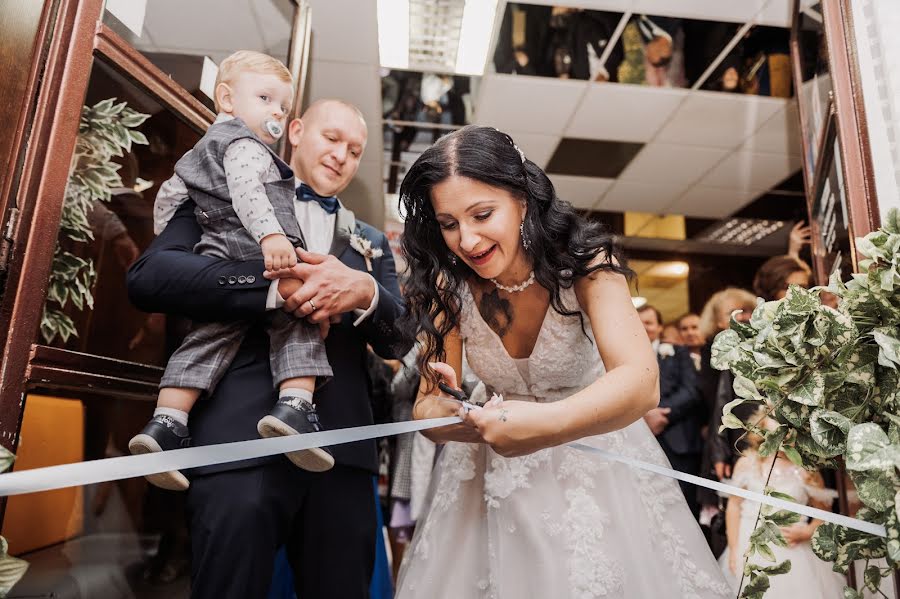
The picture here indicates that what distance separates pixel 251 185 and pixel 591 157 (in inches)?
179

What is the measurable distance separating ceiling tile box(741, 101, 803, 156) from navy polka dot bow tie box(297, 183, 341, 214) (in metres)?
4.21

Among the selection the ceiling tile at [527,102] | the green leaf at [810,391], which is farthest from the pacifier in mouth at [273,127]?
the ceiling tile at [527,102]

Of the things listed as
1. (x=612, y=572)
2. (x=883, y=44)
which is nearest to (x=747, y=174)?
(x=883, y=44)

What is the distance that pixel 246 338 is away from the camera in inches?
55.2

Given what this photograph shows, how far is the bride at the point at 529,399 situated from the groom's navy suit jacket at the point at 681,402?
1.68 meters

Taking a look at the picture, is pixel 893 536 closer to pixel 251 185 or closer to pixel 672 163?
pixel 251 185

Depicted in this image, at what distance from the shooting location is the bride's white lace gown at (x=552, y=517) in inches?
48.9

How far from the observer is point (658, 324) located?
4008mm

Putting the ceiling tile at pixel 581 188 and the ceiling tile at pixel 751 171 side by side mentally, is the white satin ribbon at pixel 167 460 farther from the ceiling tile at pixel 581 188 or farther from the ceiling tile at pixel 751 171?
the ceiling tile at pixel 751 171

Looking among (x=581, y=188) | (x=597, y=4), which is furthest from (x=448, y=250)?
(x=581, y=188)

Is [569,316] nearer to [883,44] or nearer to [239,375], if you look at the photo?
[239,375]

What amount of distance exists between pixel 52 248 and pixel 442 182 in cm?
94

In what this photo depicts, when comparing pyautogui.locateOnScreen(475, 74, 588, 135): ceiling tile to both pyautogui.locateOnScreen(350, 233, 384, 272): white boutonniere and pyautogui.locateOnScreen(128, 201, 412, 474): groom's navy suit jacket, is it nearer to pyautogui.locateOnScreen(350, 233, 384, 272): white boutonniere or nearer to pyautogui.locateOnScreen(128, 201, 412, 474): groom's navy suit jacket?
pyautogui.locateOnScreen(350, 233, 384, 272): white boutonniere

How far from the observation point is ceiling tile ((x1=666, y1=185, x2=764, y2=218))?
6016 mm
